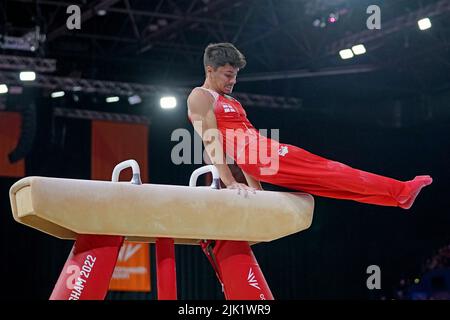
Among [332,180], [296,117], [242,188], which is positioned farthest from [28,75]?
[332,180]

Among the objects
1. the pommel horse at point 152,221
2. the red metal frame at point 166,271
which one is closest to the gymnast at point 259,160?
the pommel horse at point 152,221

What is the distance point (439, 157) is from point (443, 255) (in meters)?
1.75

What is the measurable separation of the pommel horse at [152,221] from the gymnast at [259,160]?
4.9 inches

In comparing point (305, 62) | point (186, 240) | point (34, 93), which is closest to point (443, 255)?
point (305, 62)

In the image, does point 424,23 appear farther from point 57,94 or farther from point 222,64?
point 222,64

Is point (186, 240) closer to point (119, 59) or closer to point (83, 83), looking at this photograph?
point (83, 83)

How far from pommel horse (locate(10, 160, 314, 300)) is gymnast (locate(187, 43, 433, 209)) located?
4.9 inches

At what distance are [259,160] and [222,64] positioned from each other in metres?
0.57

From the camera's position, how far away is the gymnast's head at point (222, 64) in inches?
165

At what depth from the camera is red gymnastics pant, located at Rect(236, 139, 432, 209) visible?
3.96 metres

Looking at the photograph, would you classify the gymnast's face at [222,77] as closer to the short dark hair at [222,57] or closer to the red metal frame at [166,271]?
the short dark hair at [222,57]

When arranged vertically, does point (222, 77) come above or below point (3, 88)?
below

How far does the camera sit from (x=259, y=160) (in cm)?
405
